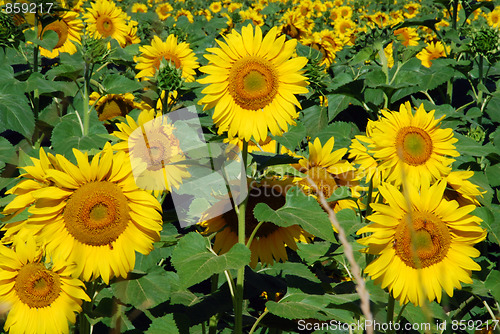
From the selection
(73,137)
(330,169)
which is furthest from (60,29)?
(330,169)

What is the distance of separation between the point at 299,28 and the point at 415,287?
378 cm

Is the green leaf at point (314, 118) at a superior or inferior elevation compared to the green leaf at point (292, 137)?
superior

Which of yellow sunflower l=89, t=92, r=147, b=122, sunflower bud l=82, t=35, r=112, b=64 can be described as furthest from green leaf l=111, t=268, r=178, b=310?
yellow sunflower l=89, t=92, r=147, b=122

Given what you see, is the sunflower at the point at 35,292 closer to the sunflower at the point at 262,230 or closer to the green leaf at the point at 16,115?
the sunflower at the point at 262,230

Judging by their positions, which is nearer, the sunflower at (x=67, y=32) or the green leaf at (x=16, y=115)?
the green leaf at (x=16, y=115)

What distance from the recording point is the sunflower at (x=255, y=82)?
1.94 meters

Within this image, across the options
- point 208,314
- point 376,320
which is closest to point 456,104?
point 376,320

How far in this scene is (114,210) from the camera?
1.81m

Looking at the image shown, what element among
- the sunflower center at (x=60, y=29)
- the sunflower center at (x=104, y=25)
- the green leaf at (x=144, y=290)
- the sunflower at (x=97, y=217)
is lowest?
the green leaf at (x=144, y=290)

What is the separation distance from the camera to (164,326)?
6.35ft

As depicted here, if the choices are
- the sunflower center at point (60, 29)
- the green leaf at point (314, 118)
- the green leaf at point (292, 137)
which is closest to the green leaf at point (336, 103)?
the green leaf at point (314, 118)

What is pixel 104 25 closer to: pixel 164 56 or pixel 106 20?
pixel 106 20

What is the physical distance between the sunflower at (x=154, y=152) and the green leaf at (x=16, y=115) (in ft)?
2.74

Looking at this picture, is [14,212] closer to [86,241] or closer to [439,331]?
[86,241]
